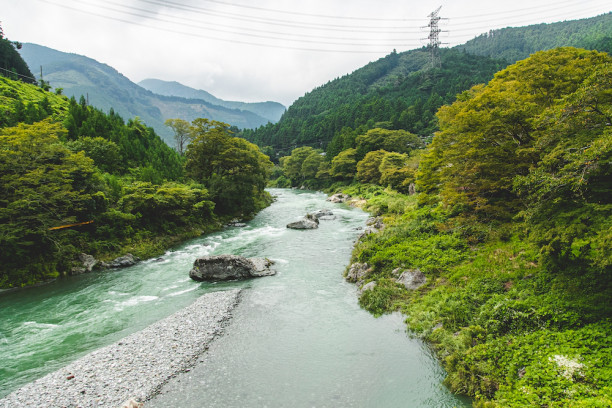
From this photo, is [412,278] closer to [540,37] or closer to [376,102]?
[376,102]

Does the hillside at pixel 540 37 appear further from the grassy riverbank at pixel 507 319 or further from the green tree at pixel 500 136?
the grassy riverbank at pixel 507 319

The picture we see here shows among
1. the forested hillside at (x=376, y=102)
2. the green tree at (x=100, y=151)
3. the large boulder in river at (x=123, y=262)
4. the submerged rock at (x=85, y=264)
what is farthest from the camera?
the forested hillside at (x=376, y=102)

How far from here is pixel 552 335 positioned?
813cm

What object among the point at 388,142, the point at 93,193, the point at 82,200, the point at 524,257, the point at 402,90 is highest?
the point at 402,90

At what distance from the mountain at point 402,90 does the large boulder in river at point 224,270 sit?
61439 mm

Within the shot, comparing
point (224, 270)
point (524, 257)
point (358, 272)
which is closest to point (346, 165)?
point (358, 272)

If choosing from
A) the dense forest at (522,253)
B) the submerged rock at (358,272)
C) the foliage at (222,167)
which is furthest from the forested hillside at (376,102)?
the submerged rock at (358,272)

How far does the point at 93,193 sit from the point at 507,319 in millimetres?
25916

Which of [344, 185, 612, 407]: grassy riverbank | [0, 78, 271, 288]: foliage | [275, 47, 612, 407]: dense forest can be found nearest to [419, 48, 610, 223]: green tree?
[275, 47, 612, 407]: dense forest

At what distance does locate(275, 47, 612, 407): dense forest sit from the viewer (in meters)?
7.51

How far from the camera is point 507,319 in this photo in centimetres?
938

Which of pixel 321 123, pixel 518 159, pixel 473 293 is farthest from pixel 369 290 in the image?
pixel 321 123

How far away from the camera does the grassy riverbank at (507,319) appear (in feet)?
22.9

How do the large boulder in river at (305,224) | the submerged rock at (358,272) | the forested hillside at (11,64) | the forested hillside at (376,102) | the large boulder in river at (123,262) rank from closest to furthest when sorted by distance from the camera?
the submerged rock at (358,272), the large boulder in river at (123,262), the large boulder in river at (305,224), the forested hillside at (11,64), the forested hillside at (376,102)
